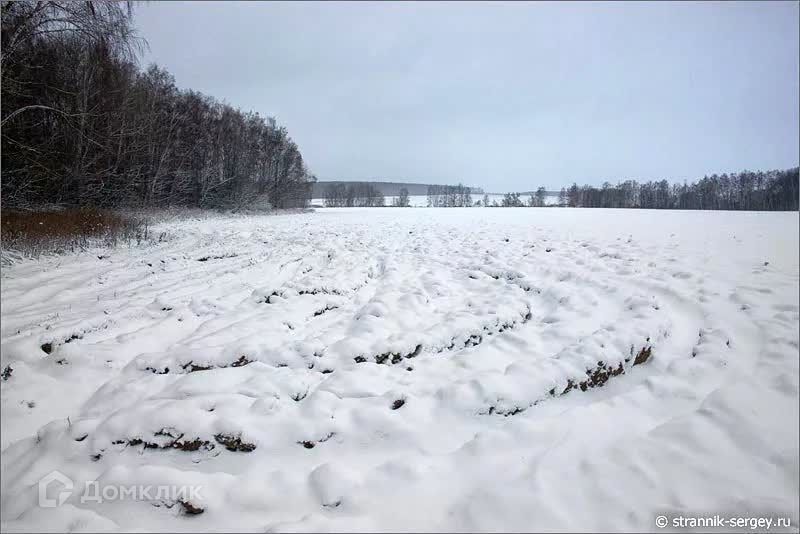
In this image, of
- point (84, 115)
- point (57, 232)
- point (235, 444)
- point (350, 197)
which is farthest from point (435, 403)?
point (350, 197)

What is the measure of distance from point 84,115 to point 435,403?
829 centimetres

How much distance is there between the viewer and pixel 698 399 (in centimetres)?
231

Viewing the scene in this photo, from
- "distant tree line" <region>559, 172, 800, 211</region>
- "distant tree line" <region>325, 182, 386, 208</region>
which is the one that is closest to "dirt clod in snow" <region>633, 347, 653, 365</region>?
"distant tree line" <region>559, 172, 800, 211</region>

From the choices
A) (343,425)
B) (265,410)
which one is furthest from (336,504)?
(265,410)

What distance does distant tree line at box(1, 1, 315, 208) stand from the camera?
538cm

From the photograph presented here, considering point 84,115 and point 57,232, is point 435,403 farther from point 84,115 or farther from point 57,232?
point 57,232

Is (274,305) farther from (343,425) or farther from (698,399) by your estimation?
(698,399)

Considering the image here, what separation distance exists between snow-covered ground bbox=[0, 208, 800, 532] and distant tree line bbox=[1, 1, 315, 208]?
12.8 feet

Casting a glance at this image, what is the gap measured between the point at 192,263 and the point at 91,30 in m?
4.39

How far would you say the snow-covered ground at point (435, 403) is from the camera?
5.92 ft

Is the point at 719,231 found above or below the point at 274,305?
above

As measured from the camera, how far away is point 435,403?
272cm

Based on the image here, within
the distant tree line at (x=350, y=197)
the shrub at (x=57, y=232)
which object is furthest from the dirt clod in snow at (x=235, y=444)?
the distant tree line at (x=350, y=197)

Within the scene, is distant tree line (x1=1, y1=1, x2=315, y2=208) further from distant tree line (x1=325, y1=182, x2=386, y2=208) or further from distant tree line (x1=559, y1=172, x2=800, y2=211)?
distant tree line (x1=325, y1=182, x2=386, y2=208)
